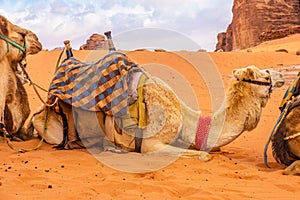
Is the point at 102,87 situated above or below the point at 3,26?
below

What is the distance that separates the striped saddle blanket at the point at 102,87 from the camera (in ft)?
17.1

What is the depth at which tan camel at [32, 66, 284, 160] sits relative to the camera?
4938 mm

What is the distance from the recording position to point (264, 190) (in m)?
3.56

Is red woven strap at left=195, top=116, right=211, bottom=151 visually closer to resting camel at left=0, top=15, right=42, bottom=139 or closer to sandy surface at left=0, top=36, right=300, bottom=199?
sandy surface at left=0, top=36, right=300, bottom=199

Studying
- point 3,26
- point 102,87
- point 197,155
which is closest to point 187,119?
point 197,155

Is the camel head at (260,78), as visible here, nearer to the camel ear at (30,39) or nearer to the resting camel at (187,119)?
the resting camel at (187,119)

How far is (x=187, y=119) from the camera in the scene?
5152 millimetres

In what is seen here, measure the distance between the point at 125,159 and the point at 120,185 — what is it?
1.14 metres

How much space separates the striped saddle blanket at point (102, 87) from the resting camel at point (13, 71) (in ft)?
1.84

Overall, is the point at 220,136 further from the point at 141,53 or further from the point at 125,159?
the point at 141,53

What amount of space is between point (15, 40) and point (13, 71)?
417 mm

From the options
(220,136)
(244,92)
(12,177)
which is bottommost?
(12,177)

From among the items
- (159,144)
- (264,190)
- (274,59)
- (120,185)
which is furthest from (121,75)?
(274,59)

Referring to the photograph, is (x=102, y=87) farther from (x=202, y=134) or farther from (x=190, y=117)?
(x=202, y=134)
